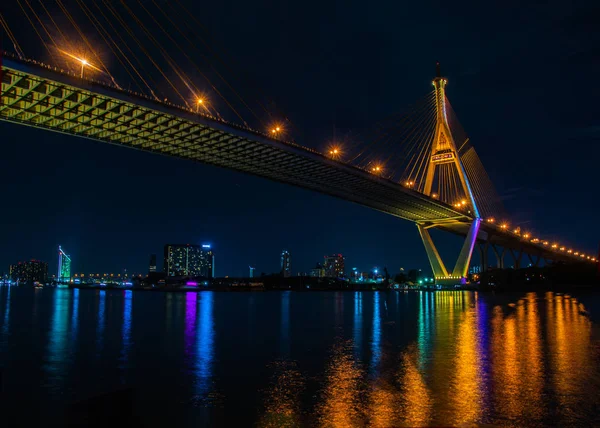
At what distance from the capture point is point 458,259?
55.7m

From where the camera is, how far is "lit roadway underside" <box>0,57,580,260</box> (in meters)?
20.6

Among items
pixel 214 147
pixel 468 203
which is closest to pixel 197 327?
pixel 214 147

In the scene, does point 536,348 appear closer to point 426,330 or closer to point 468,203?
point 426,330

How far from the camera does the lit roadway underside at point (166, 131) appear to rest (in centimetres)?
2062

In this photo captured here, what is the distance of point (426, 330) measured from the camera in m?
17.9

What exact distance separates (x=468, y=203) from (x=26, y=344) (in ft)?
157

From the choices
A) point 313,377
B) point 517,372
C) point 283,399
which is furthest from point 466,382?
point 283,399

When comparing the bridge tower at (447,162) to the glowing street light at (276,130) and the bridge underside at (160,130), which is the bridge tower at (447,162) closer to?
the bridge underside at (160,130)

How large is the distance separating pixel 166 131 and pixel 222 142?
158 inches

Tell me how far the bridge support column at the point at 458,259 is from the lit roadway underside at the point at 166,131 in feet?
22.8

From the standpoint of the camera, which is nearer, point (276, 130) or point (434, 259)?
point (276, 130)

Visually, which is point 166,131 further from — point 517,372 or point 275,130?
point 517,372

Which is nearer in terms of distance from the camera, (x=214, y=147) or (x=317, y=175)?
(x=214, y=147)

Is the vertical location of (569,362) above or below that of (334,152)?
below
